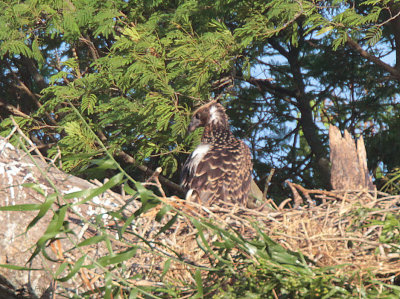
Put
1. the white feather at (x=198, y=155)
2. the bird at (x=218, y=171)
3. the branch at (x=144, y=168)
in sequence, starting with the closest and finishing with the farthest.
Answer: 1. the bird at (x=218, y=171)
2. the white feather at (x=198, y=155)
3. the branch at (x=144, y=168)

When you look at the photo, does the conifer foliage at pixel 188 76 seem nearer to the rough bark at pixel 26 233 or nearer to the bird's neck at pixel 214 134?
the bird's neck at pixel 214 134

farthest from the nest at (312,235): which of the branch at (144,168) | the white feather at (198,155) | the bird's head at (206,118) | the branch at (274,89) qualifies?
the branch at (274,89)

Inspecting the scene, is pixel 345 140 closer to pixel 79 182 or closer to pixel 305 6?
pixel 305 6

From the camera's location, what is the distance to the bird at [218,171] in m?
4.54

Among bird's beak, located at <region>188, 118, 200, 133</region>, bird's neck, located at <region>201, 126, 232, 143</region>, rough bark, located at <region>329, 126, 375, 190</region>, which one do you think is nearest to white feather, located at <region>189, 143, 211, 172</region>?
bird's neck, located at <region>201, 126, 232, 143</region>

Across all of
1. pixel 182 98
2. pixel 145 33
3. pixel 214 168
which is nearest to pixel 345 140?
pixel 214 168

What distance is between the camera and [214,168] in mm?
4645

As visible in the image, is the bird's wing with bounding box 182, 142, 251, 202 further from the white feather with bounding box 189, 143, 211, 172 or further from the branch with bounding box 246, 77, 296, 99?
the branch with bounding box 246, 77, 296, 99

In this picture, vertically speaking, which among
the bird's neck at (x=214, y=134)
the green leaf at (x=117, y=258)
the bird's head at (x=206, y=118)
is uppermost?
the bird's head at (x=206, y=118)

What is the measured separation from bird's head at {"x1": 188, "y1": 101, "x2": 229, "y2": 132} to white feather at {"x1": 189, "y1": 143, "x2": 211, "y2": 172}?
1.55ft

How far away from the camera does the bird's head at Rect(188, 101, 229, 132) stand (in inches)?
212

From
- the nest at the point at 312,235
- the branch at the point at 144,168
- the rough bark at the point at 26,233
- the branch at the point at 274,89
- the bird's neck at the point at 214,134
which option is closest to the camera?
the nest at the point at 312,235

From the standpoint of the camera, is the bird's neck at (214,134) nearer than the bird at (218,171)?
No

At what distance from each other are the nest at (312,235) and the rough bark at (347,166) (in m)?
0.68
